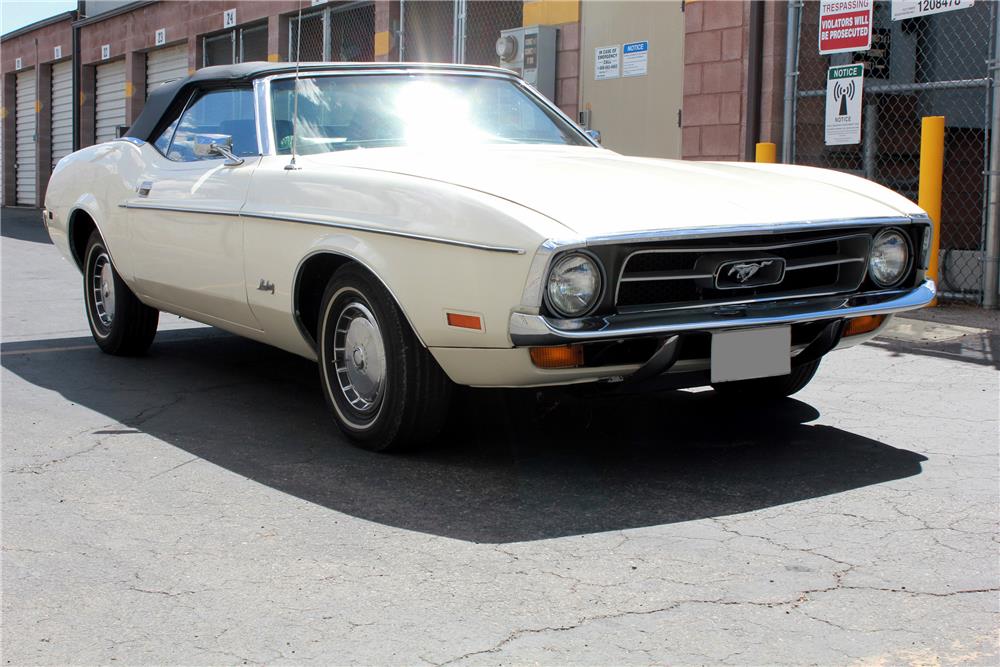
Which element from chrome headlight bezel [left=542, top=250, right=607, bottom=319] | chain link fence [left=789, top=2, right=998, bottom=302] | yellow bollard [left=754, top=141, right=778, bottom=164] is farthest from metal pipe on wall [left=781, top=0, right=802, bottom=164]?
chrome headlight bezel [left=542, top=250, right=607, bottom=319]

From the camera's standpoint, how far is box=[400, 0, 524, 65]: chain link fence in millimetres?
14438

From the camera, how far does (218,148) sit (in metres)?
5.03

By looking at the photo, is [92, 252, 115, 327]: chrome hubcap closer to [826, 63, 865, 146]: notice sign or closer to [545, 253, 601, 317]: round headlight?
[545, 253, 601, 317]: round headlight

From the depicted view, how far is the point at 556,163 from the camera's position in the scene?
14.5 feet

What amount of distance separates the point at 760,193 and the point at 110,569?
2438 millimetres

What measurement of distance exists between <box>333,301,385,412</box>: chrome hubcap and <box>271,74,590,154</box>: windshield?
33.0 inches

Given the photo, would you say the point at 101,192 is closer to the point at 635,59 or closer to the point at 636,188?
the point at 636,188

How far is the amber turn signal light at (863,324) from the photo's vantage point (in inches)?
171

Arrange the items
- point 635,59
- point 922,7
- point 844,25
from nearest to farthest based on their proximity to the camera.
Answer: point 922,7 < point 844,25 < point 635,59

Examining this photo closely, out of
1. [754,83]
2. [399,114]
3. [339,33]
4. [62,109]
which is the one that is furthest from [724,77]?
[62,109]

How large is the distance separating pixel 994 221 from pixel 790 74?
2.39m

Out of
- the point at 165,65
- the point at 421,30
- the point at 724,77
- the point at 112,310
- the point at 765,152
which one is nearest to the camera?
the point at 112,310

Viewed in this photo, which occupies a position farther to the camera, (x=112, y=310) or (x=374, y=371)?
(x=112, y=310)

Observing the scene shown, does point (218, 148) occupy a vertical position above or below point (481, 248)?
above
